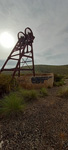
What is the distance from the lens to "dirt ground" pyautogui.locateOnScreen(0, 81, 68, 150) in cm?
159

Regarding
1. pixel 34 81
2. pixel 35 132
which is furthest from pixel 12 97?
pixel 34 81

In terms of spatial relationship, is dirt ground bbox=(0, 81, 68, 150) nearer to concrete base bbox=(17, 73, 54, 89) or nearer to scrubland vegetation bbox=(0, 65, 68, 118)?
scrubland vegetation bbox=(0, 65, 68, 118)

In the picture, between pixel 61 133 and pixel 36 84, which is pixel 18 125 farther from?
pixel 36 84

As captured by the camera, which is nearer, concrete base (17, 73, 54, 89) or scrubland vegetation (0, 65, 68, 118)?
scrubland vegetation (0, 65, 68, 118)

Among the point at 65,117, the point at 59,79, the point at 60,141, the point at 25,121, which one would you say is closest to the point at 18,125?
the point at 25,121

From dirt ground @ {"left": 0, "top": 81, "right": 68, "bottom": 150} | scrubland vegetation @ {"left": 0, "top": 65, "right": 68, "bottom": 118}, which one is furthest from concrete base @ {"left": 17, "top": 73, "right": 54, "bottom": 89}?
dirt ground @ {"left": 0, "top": 81, "right": 68, "bottom": 150}

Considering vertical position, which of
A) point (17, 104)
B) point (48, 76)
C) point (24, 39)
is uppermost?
point (24, 39)

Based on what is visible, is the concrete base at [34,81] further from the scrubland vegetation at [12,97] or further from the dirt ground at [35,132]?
the dirt ground at [35,132]

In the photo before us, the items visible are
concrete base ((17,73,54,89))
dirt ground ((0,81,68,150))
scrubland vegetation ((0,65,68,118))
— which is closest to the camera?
dirt ground ((0,81,68,150))

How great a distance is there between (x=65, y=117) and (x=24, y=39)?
22.3 feet

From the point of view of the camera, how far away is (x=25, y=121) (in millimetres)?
2365

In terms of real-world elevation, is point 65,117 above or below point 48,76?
below

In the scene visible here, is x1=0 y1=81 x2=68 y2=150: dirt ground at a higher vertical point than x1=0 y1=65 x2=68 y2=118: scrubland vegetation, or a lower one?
lower

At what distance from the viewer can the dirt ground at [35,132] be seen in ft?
5.23
